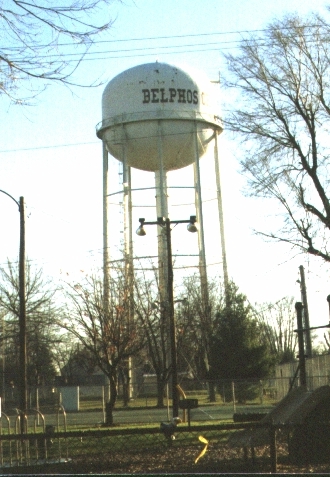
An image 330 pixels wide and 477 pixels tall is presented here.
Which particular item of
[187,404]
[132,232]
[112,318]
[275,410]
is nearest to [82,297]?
[112,318]

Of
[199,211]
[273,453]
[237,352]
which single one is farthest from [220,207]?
[273,453]

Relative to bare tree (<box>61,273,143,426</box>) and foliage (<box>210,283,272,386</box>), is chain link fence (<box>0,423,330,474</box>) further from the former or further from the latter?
foliage (<box>210,283,272,386</box>)

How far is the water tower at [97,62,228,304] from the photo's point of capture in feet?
126

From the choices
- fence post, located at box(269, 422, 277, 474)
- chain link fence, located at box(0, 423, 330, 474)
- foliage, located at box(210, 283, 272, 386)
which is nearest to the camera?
fence post, located at box(269, 422, 277, 474)

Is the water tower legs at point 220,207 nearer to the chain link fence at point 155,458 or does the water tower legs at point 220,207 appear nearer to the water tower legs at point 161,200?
the water tower legs at point 161,200

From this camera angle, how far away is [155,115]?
125 feet

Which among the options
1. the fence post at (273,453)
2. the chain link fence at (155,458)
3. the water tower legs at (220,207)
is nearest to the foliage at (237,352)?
the water tower legs at (220,207)

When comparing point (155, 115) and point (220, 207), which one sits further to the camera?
point (220, 207)

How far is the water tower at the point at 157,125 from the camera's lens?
126 feet

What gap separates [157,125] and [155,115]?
1.56ft

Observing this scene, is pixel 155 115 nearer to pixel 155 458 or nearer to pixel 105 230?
pixel 105 230

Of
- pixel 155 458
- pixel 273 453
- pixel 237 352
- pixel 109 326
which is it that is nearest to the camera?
pixel 273 453

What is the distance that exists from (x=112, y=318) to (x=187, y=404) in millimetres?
11685

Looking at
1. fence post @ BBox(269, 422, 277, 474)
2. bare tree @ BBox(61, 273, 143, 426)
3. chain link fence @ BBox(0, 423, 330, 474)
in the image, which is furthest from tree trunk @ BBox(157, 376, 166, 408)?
fence post @ BBox(269, 422, 277, 474)
